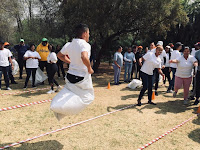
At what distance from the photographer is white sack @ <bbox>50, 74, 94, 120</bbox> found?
2.97 metres

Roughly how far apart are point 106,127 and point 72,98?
1.62 m

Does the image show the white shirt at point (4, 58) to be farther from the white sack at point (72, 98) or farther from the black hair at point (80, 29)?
the black hair at point (80, 29)

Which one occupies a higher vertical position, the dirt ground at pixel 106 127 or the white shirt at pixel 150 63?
the white shirt at pixel 150 63

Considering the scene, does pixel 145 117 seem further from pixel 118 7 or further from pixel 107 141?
pixel 118 7

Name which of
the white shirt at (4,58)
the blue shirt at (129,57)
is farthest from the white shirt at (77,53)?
the blue shirt at (129,57)

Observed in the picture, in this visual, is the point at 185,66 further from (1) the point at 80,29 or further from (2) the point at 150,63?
(1) the point at 80,29

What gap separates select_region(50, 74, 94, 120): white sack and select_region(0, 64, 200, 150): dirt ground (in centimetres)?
86

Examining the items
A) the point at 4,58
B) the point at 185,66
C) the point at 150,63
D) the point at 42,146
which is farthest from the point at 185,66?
the point at 4,58

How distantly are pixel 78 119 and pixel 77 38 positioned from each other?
238cm

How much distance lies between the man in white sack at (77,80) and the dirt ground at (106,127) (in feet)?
2.87

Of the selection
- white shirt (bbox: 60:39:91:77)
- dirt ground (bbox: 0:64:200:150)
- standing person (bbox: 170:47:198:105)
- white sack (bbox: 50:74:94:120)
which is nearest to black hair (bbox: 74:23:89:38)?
white shirt (bbox: 60:39:91:77)

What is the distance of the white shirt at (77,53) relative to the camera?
9.79 feet

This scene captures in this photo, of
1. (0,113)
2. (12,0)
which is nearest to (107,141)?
(0,113)

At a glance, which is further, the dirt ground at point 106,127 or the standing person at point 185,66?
the standing person at point 185,66
